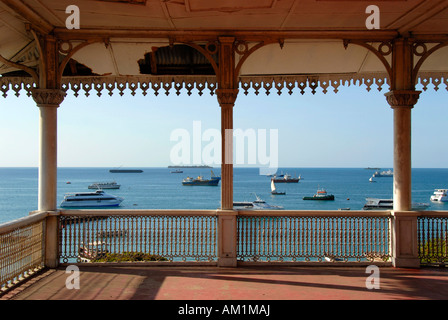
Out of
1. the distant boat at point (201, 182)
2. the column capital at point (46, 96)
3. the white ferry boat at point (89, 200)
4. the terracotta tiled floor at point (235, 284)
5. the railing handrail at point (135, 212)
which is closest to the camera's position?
the terracotta tiled floor at point (235, 284)

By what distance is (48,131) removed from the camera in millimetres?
5879

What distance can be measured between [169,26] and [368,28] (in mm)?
2959

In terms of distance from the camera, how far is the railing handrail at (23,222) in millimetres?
4684

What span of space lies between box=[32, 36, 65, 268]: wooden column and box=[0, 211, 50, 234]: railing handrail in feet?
0.61

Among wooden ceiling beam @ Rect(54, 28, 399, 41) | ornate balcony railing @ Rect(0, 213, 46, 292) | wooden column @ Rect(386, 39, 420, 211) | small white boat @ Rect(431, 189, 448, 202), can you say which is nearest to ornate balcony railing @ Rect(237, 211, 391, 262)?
wooden column @ Rect(386, 39, 420, 211)

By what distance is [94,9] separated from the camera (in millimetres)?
5020

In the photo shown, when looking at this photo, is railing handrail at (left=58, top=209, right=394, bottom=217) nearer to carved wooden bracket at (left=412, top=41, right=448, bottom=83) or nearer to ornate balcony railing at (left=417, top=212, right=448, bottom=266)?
ornate balcony railing at (left=417, top=212, right=448, bottom=266)

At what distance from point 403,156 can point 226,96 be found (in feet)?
9.61

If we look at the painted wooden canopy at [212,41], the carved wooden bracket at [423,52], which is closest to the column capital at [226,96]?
the painted wooden canopy at [212,41]

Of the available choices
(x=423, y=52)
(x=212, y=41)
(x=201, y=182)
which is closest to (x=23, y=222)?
(x=212, y=41)

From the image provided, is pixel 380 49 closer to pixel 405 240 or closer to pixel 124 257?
pixel 405 240

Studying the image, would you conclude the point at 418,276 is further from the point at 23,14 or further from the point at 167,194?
the point at 167,194

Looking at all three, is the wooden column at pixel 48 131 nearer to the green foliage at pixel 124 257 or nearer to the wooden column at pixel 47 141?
the wooden column at pixel 47 141

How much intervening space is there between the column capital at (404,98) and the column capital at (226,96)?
8.09 ft
